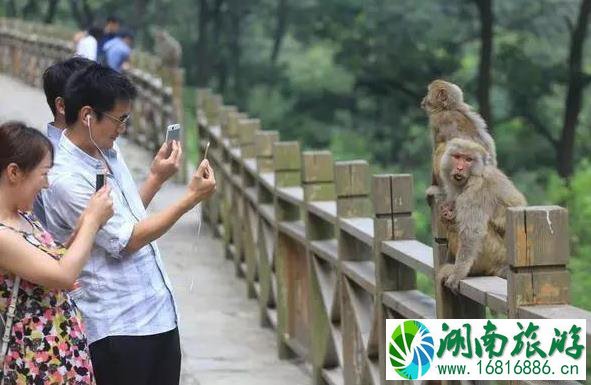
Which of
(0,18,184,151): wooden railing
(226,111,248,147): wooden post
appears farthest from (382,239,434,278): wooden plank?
(0,18,184,151): wooden railing

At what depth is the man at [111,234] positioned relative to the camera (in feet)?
11.6

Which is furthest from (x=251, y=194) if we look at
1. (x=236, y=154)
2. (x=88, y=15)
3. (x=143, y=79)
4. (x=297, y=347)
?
(x=88, y=15)

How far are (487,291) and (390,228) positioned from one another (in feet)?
3.84

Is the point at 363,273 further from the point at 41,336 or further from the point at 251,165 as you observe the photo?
the point at 251,165

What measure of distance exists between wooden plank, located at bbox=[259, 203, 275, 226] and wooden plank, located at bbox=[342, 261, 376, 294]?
1960mm

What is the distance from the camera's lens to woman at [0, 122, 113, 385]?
3.19 m

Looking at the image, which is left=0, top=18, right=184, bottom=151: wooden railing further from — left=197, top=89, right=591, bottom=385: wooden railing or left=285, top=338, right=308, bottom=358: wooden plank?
left=285, top=338, right=308, bottom=358: wooden plank

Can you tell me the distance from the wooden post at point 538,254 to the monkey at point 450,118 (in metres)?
1.78

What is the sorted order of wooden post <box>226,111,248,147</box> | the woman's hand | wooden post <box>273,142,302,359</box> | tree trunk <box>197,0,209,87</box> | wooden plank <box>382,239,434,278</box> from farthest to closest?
1. tree trunk <box>197,0,209,87</box>
2. wooden post <box>226,111,248,147</box>
3. wooden post <box>273,142,302,359</box>
4. wooden plank <box>382,239,434,278</box>
5. the woman's hand

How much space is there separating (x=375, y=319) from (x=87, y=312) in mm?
1677

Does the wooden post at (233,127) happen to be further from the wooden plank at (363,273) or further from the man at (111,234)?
the man at (111,234)

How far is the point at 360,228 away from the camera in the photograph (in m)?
5.23

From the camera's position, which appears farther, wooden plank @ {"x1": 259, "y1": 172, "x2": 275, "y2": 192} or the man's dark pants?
wooden plank @ {"x1": 259, "y1": 172, "x2": 275, "y2": 192}

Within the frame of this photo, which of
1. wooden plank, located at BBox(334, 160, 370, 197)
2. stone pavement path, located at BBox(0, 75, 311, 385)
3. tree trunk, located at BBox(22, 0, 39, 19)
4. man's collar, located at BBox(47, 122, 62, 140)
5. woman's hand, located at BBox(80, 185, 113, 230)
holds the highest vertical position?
tree trunk, located at BBox(22, 0, 39, 19)
